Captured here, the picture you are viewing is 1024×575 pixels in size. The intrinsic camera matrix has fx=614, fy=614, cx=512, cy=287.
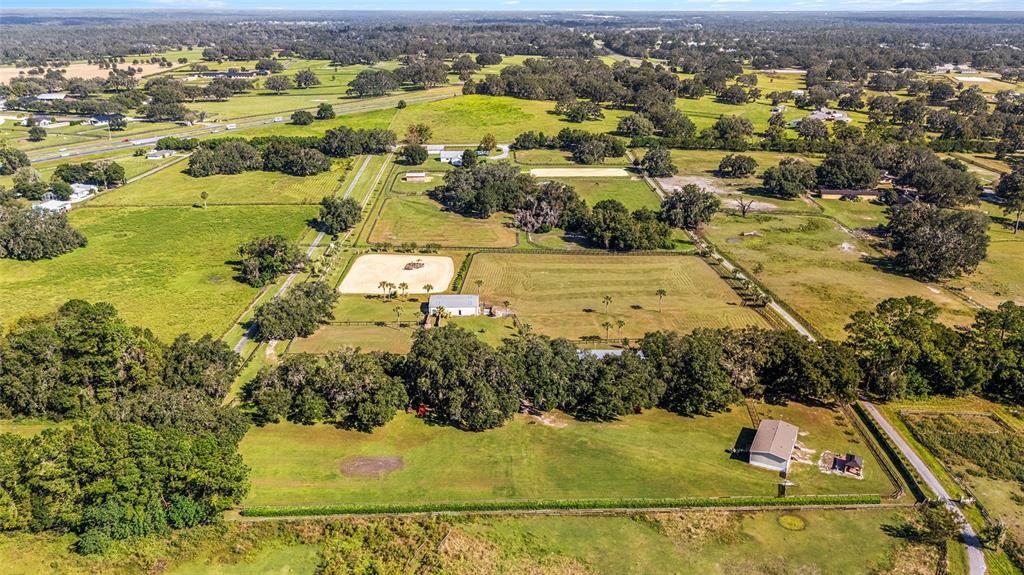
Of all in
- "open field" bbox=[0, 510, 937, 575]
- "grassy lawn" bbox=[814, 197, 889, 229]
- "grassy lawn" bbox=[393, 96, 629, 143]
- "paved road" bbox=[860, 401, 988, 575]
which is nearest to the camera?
"open field" bbox=[0, 510, 937, 575]

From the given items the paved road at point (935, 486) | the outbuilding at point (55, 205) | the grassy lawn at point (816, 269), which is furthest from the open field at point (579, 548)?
the outbuilding at point (55, 205)

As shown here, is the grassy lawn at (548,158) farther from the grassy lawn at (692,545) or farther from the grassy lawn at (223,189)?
the grassy lawn at (692,545)

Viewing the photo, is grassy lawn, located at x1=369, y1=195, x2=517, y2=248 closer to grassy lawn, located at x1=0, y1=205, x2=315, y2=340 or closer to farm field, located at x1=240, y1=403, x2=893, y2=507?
grassy lawn, located at x1=0, y1=205, x2=315, y2=340

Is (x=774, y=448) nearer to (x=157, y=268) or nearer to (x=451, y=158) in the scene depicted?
(x=157, y=268)

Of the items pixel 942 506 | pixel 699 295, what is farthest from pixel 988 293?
pixel 942 506

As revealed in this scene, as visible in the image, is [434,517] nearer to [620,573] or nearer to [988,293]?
[620,573]

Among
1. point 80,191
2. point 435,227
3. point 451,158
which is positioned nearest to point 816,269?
point 435,227

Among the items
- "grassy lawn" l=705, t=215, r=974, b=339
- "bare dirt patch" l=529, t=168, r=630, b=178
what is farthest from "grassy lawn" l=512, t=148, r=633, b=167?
"grassy lawn" l=705, t=215, r=974, b=339
